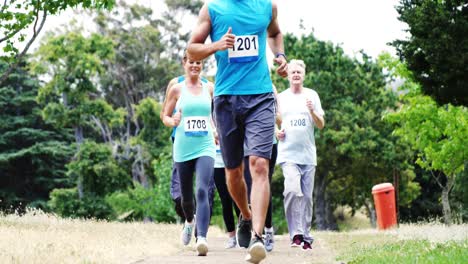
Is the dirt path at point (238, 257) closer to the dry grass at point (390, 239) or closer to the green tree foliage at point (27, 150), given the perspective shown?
the dry grass at point (390, 239)

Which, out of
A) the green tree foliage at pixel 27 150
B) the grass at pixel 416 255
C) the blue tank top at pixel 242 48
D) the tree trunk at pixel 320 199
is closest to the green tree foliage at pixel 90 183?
the green tree foliage at pixel 27 150

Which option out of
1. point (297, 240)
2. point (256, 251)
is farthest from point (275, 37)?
point (297, 240)

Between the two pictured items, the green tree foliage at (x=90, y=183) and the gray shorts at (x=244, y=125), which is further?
the green tree foliage at (x=90, y=183)

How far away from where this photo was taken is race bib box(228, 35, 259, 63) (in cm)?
655

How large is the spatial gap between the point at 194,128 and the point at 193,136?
0.36 ft

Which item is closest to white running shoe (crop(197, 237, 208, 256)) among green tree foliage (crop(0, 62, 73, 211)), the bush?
the bush

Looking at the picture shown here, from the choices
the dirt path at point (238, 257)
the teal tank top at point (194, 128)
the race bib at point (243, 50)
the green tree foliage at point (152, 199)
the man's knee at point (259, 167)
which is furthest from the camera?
the green tree foliage at point (152, 199)

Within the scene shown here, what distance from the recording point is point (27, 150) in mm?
50281

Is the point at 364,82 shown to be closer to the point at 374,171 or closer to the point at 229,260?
the point at 374,171

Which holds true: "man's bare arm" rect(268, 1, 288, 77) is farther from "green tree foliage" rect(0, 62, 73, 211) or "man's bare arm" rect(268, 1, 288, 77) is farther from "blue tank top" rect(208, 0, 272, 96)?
"green tree foliage" rect(0, 62, 73, 211)

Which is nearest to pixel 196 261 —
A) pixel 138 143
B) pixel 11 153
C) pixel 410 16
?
pixel 410 16

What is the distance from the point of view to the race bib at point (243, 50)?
655cm

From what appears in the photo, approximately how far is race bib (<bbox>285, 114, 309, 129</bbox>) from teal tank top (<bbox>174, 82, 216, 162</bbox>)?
1.29 metres

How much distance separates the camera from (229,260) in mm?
7777
